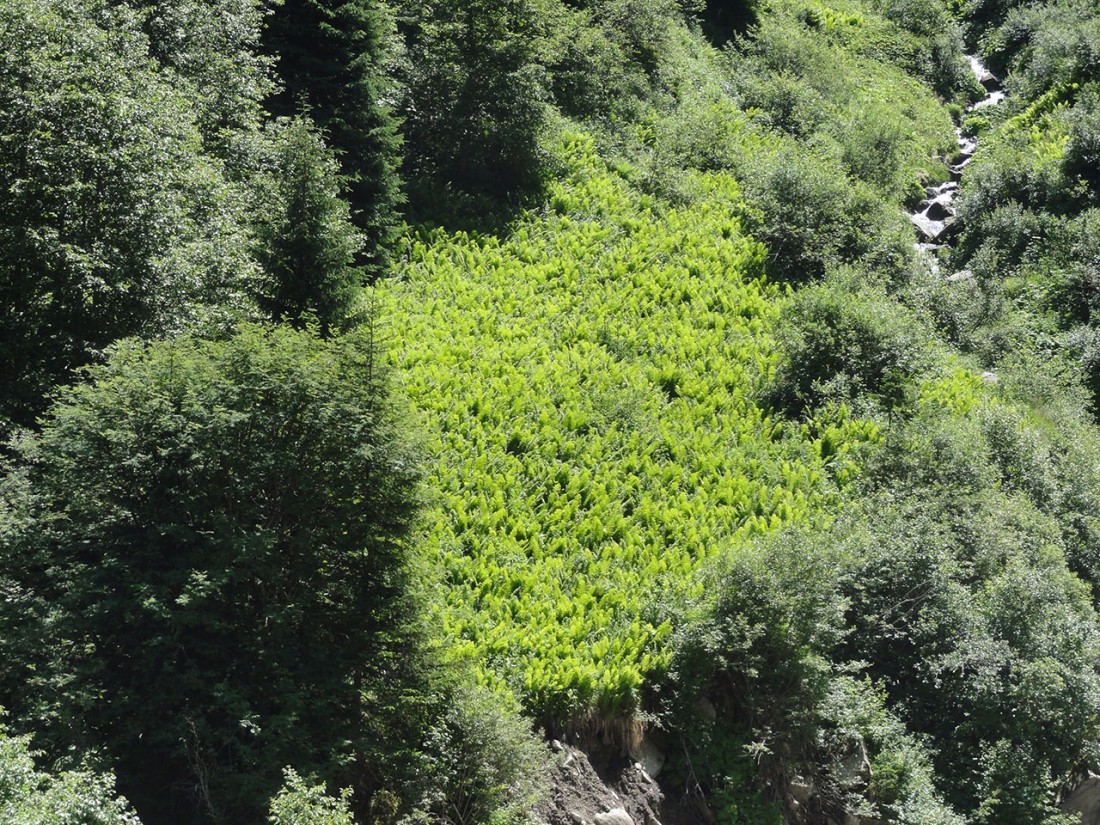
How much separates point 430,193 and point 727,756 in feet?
43.2

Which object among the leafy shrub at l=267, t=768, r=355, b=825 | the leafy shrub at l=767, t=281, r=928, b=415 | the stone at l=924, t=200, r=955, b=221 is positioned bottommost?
the leafy shrub at l=267, t=768, r=355, b=825

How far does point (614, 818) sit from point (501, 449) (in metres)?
6.06

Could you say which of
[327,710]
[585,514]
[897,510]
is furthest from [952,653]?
[327,710]

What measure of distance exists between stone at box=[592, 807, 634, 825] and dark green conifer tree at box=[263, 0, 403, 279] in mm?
10154

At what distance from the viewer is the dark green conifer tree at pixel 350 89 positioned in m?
19.6

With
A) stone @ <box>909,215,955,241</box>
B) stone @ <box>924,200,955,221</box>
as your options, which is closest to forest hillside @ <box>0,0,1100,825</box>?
stone @ <box>909,215,955,241</box>

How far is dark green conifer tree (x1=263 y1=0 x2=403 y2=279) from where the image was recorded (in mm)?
19594

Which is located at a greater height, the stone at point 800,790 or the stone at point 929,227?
the stone at point 929,227

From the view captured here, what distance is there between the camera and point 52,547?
11.1 m

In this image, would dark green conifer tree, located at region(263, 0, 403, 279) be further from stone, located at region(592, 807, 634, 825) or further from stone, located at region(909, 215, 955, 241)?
stone, located at region(909, 215, 955, 241)

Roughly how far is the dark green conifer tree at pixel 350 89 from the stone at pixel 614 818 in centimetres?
1015

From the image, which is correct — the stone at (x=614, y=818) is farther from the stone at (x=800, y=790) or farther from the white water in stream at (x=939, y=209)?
the white water in stream at (x=939, y=209)

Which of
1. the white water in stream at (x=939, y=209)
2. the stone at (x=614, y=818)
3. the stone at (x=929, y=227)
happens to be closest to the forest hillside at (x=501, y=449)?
the stone at (x=614, y=818)

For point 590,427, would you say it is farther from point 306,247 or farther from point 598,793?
point 598,793
